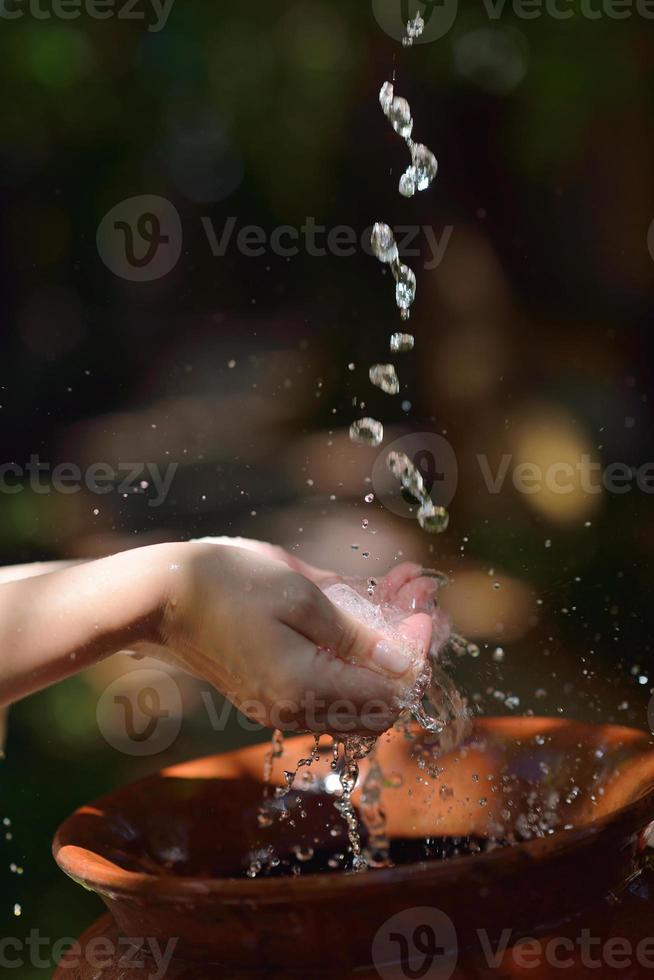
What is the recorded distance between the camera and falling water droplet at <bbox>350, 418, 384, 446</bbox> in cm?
198

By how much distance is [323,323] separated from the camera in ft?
7.45

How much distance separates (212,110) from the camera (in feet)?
7.16

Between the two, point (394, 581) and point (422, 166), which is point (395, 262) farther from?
point (394, 581)

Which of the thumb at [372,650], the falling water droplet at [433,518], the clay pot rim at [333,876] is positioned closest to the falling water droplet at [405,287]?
the falling water droplet at [433,518]

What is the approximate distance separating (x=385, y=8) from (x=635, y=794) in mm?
1810

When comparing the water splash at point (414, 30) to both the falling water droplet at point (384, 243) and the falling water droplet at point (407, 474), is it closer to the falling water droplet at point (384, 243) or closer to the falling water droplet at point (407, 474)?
the falling water droplet at point (384, 243)
